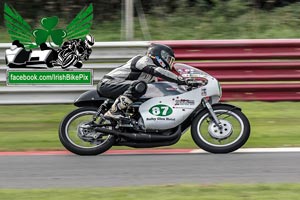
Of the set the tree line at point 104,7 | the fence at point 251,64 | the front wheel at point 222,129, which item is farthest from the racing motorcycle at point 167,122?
the tree line at point 104,7

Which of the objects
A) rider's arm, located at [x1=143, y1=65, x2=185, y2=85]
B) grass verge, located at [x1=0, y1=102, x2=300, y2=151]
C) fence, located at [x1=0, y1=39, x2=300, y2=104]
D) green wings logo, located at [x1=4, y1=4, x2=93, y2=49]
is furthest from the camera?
Result: green wings logo, located at [x1=4, y1=4, x2=93, y2=49]

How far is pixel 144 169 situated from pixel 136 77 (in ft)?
4.53

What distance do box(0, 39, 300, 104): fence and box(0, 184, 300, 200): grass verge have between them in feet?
16.4

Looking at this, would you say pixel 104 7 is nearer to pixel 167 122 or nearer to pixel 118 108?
pixel 118 108

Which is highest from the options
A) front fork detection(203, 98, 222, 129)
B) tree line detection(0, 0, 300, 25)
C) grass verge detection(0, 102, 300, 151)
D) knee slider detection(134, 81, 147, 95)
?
knee slider detection(134, 81, 147, 95)

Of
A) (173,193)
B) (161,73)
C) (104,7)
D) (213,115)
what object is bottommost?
(104,7)

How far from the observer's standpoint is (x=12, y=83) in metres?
11.0

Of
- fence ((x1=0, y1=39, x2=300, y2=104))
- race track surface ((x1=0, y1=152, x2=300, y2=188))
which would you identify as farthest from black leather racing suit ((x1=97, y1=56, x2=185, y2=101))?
fence ((x1=0, y1=39, x2=300, y2=104))

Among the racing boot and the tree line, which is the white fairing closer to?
the racing boot

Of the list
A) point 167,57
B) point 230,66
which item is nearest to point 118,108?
point 167,57

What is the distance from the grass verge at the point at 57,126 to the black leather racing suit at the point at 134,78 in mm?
1097

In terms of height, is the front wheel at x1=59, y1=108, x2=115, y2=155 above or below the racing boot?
below

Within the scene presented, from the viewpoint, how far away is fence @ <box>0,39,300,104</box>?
11031 mm

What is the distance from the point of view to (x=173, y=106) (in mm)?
8000
